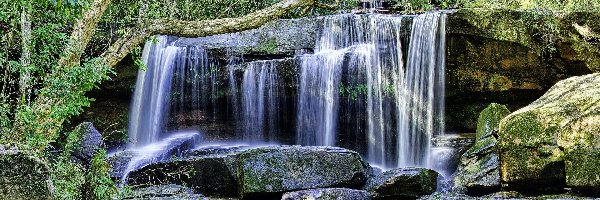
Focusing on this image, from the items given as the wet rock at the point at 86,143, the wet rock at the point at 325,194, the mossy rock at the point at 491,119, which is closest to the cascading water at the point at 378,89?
the mossy rock at the point at 491,119

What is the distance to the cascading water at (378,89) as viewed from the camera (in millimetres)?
13867

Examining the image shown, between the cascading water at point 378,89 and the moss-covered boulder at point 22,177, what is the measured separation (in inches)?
412

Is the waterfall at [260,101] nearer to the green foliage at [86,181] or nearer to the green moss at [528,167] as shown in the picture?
the green moss at [528,167]

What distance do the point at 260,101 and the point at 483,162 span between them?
254 inches

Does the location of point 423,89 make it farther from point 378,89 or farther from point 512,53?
point 512,53

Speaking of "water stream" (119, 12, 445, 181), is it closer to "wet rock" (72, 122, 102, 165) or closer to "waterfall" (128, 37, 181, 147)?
"waterfall" (128, 37, 181, 147)

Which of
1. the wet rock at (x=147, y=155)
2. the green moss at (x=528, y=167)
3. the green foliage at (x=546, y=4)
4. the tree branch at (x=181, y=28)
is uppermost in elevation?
the green foliage at (x=546, y=4)

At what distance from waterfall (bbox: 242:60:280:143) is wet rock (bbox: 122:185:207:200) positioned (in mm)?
5240

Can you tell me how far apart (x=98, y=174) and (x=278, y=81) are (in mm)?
8955

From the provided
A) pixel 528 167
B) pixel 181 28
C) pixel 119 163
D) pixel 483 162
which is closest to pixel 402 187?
pixel 483 162

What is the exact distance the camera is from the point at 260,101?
1431 centimetres

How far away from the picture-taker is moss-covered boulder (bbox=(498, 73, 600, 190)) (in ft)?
23.1

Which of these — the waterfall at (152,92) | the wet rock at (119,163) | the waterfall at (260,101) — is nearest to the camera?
the wet rock at (119,163)

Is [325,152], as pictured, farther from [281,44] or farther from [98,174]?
[281,44]
